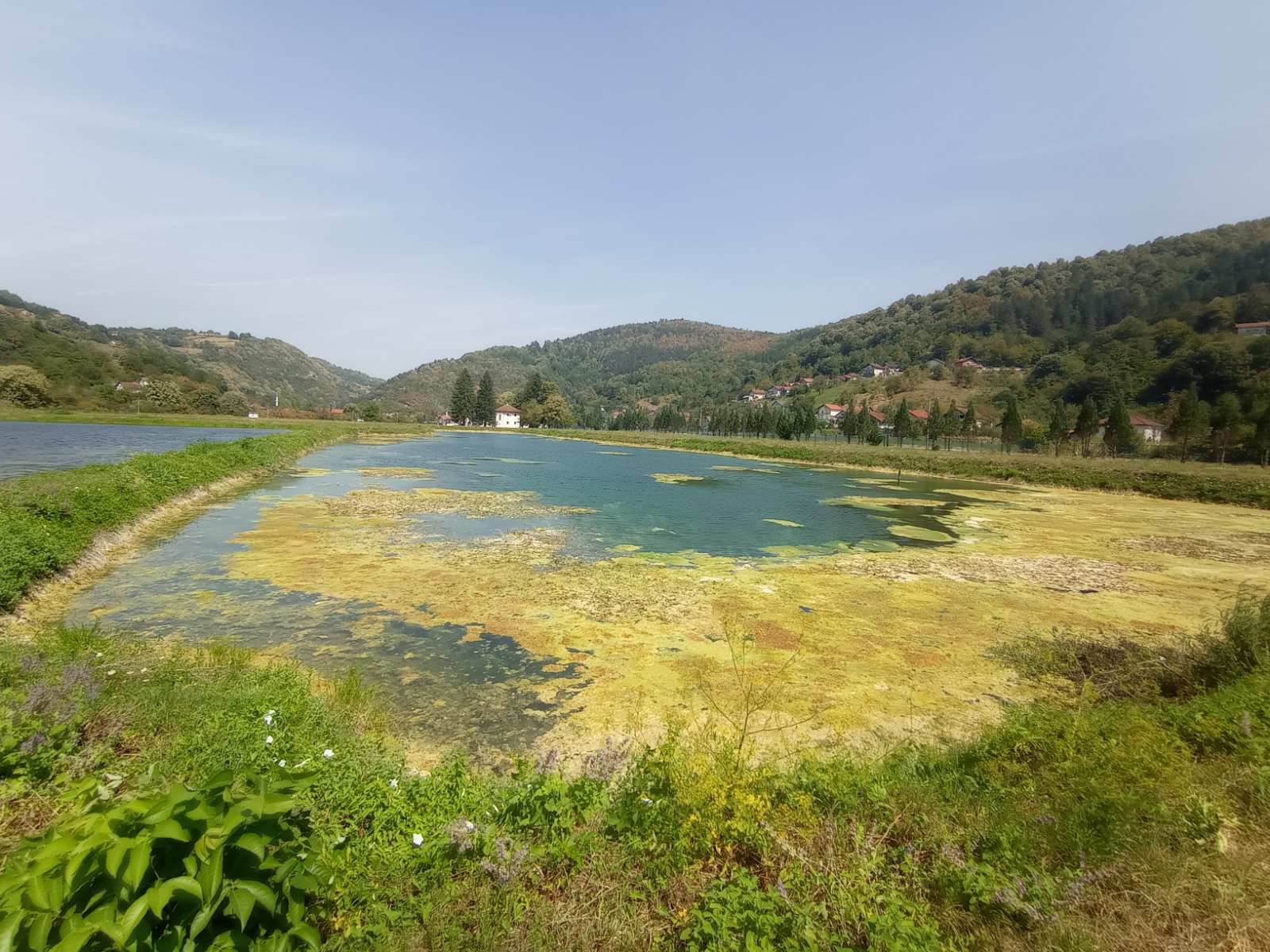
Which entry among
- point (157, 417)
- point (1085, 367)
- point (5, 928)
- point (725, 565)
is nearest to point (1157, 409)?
point (1085, 367)

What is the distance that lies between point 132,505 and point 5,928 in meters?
16.4

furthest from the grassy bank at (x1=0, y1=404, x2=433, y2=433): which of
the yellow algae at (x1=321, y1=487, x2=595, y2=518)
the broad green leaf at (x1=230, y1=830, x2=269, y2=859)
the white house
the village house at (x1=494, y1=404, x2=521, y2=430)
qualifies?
the white house

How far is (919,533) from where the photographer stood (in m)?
18.4

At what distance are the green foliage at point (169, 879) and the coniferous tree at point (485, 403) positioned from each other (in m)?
118

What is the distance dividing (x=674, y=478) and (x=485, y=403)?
88893 millimetres

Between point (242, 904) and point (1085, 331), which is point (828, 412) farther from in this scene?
point (242, 904)

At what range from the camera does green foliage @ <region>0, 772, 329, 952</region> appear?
64.1 inches

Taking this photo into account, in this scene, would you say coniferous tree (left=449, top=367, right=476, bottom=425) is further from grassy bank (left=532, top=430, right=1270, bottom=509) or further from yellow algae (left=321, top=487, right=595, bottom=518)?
yellow algae (left=321, top=487, right=595, bottom=518)

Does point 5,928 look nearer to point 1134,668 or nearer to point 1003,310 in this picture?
point 1134,668

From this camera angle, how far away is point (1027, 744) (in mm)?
4762

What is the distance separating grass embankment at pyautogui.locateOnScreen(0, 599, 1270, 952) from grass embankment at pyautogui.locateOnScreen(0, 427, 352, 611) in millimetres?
4842

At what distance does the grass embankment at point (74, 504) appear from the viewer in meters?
8.39

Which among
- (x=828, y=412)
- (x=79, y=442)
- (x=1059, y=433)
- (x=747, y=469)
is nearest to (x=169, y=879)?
(x=747, y=469)

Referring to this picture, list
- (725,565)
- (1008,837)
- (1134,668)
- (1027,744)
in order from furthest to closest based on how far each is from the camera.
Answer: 1. (725,565)
2. (1134,668)
3. (1027,744)
4. (1008,837)
